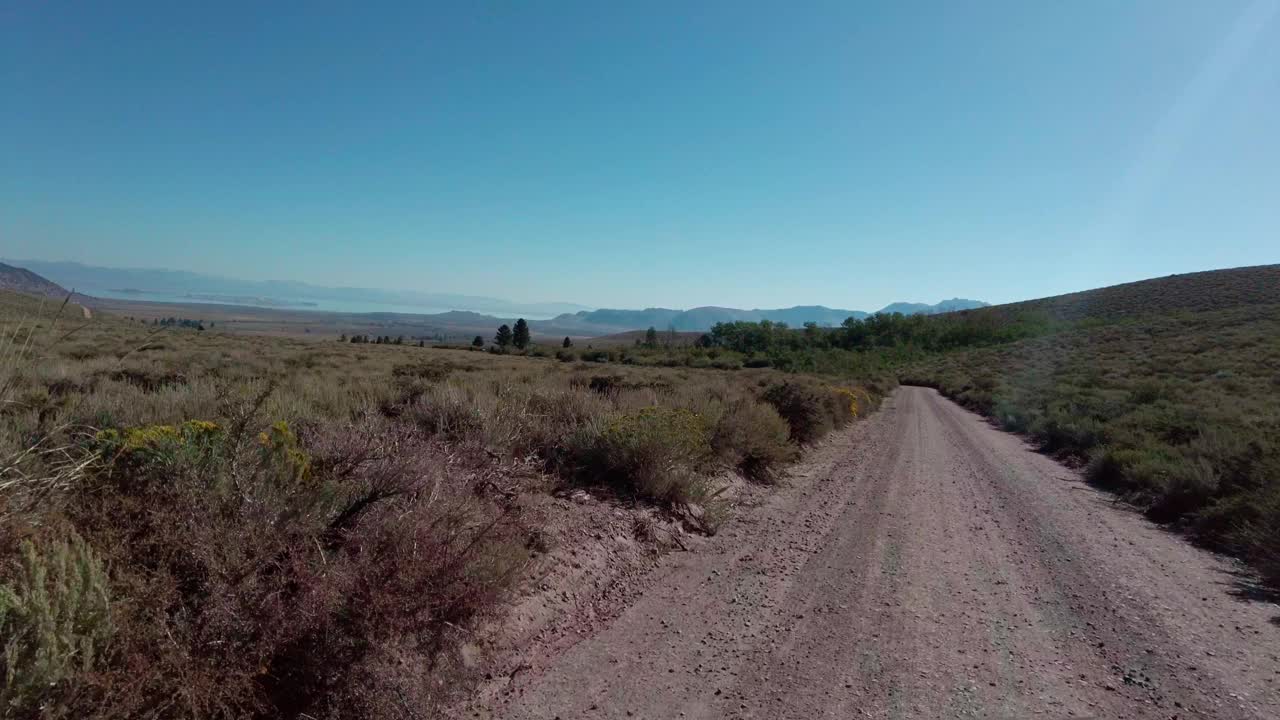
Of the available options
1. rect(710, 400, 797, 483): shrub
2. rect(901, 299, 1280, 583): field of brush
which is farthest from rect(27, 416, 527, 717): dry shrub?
rect(901, 299, 1280, 583): field of brush

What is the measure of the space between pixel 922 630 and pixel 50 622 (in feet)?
17.6

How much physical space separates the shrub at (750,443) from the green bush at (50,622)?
8.32 m

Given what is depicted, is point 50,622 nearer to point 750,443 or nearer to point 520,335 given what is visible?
point 750,443

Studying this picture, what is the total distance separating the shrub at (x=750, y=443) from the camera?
10.5 m

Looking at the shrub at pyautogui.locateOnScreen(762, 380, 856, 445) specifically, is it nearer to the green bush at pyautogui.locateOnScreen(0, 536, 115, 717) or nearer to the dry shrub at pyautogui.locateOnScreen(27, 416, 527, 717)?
the dry shrub at pyautogui.locateOnScreen(27, 416, 527, 717)

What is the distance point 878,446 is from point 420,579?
14.7 m

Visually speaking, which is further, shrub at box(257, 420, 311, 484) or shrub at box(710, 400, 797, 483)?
shrub at box(710, 400, 797, 483)

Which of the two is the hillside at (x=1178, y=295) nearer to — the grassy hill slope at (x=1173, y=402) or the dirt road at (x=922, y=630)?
the grassy hill slope at (x=1173, y=402)

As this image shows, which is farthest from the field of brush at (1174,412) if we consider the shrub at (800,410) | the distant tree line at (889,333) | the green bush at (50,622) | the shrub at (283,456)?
the distant tree line at (889,333)

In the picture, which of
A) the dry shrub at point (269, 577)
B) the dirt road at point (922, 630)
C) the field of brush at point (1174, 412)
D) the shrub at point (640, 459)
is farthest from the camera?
the field of brush at point (1174, 412)

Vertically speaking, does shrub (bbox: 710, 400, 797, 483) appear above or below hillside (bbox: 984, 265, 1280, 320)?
below

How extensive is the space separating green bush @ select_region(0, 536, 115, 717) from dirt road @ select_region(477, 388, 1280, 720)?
203cm

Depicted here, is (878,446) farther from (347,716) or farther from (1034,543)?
(347,716)

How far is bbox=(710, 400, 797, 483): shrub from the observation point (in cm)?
1052
